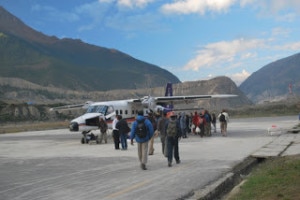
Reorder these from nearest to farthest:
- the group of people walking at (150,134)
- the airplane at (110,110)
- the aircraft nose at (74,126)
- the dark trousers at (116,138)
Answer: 1. the group of people walking at (150,134)
2. the dark trousers at (116,138)
3. the aircraft nose at (74,126)
4. the airplane at (110,110)

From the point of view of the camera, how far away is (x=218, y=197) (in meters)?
8.62

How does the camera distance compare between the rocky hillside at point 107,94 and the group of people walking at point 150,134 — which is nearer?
the group of people walking at point 150,134

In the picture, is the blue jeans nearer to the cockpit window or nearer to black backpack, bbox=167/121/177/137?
black backpack, bbox=167/121/177/137

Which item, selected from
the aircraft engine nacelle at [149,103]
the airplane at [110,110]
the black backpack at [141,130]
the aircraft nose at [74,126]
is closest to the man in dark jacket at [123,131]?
the aircraft nose at [74,126]

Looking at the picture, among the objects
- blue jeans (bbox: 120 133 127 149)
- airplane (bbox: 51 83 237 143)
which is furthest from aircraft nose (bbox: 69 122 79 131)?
blue jeans (bbox: 120 133 127 149)

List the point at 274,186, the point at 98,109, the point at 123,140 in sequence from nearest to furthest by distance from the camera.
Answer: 1. the point at 274,186
2. the point at 123,140
3. the point at 98,109

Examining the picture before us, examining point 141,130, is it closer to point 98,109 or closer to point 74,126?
point 74,126

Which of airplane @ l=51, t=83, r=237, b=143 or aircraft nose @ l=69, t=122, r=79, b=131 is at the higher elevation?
airplane @ l=51, t=83, r=237, b=143

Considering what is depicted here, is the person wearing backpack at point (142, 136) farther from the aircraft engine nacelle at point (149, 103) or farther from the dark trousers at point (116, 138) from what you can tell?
the aircraft engine nacelle at point (149, 103)

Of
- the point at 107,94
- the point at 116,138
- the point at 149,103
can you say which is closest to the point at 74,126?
the point at 116,138

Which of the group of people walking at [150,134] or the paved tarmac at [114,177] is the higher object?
the group of people walking at [150,134]

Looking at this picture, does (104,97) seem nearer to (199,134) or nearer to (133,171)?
(199,134)

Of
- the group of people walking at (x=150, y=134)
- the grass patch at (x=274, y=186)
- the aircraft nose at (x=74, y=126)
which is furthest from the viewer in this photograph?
the aircraft nose at (x=74, y=126)

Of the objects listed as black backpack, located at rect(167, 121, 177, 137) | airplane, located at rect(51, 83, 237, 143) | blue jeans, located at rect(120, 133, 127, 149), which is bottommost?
blue jeans, located at rect(120, 133, 127, 149)
